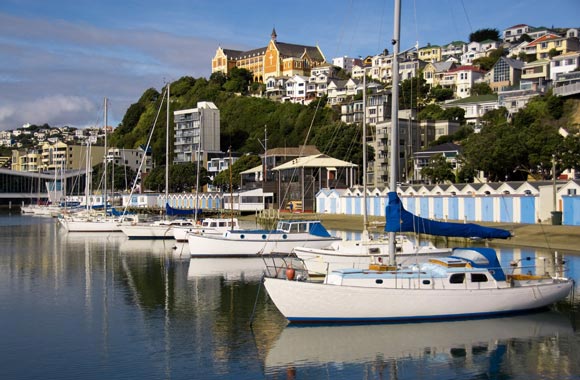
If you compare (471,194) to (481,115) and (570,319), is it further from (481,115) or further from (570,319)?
(481,115)

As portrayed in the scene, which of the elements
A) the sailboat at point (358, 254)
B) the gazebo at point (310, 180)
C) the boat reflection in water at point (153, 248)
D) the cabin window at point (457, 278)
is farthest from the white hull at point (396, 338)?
the gazebo at point (310, 180)

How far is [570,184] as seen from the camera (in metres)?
56.4

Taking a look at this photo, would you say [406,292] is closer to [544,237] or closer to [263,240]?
[263,240]

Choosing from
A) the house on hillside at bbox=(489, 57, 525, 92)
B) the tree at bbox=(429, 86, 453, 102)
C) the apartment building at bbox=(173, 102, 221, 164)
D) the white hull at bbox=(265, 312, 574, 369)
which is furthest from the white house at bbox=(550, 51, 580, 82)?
the white hull at bbox=(265, 312, 574, 369)

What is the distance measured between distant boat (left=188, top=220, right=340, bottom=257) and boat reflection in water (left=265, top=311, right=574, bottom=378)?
68.5 ft

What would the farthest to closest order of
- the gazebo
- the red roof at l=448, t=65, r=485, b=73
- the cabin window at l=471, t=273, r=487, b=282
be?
1. the red roof at l=448, t=65, r=485, b=73
2. the gazebo
3. the cabin window at l=471, t=273, r=487, b=282

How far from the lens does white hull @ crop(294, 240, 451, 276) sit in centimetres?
3304

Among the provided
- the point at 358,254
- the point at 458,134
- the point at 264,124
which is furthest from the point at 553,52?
the point at 358,254

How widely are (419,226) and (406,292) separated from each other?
451 centimetres

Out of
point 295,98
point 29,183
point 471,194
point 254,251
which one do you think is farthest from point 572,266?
point 29,183

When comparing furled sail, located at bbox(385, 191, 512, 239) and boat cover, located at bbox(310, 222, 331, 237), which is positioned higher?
furled sail, located at bbox(385, 191, 512, 239)

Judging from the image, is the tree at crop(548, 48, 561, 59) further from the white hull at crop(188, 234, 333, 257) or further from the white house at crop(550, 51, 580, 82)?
the white hull at crop(188, 234, 333, 257)

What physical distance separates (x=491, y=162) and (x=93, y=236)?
47.3 m

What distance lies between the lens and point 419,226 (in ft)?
→ 88.8
